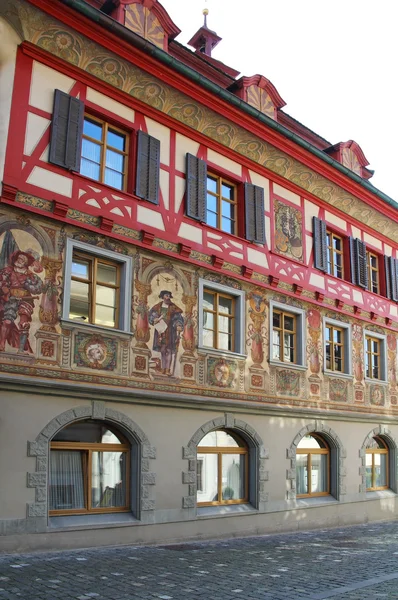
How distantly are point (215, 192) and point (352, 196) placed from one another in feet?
18.6

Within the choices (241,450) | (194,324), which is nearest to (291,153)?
(194,324)

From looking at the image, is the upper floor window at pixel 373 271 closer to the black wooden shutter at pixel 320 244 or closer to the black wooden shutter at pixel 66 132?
the black wooden shutter at pixel 320 244

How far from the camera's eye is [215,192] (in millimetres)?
15891

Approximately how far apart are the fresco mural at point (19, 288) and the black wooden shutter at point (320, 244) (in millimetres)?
8693

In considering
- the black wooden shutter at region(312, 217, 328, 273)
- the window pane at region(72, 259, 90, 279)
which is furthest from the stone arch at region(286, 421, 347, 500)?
the window pane at region(72, 259, 90, 279)

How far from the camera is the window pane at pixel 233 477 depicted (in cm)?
1470

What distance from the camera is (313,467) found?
17.2m

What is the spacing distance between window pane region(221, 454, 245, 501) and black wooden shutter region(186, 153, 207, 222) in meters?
5.28

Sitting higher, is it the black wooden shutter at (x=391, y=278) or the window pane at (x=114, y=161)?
the window pane at (x=114, y=161)

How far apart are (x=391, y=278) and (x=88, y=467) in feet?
42.1

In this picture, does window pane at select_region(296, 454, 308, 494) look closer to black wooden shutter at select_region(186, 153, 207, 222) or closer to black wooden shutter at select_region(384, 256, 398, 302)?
black wooden shutter at select_region(186, 153, 207, 222)

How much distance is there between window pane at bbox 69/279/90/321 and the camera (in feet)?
40.0

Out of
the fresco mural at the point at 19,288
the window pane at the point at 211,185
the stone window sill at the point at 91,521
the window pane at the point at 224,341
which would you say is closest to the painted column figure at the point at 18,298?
the fresco mural at the point at 19,288

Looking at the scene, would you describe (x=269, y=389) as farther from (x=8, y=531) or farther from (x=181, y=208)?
(x=8, y=531)
